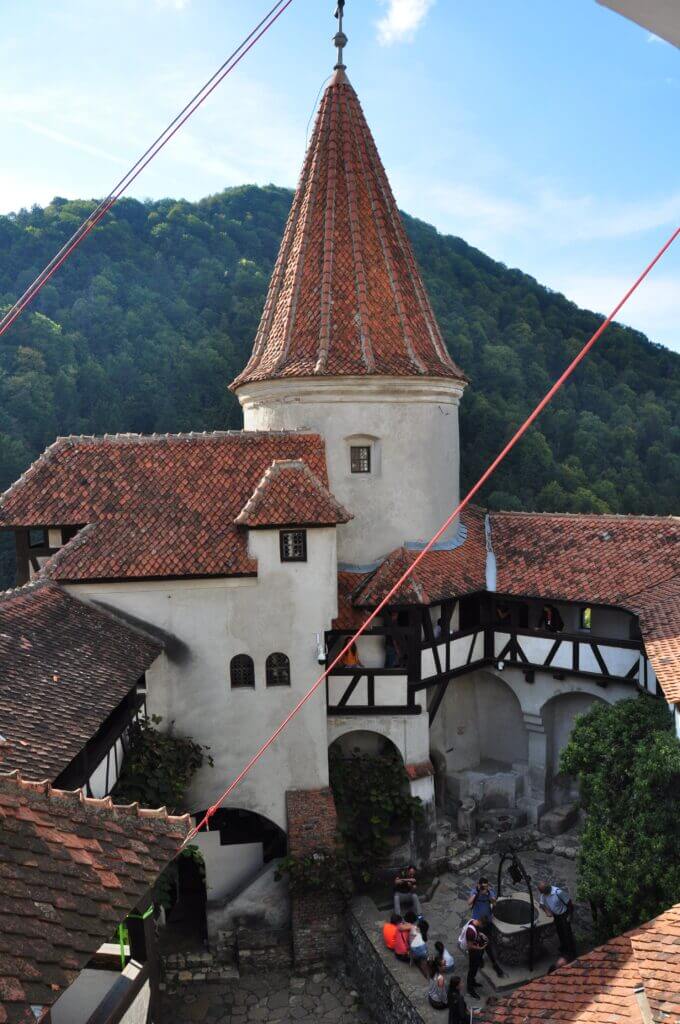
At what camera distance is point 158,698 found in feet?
49.7

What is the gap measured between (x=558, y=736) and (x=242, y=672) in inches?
313

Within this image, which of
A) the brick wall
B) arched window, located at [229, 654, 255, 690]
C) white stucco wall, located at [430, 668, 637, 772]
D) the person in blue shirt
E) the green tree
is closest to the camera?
the green tree

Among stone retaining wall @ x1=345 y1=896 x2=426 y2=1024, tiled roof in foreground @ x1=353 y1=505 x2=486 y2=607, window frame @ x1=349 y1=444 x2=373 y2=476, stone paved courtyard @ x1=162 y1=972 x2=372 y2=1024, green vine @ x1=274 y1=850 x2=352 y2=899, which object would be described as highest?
window frame @ x1=349 y1=444 x2=373 y2=476

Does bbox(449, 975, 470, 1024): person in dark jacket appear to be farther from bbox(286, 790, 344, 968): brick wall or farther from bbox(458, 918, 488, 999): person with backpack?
bbox(286, 790, 344, 968): brick wall

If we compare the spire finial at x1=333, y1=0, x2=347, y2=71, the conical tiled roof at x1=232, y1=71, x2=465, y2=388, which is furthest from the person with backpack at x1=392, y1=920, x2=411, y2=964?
the spire finial at x1=333, y1=0, x2=347, y2=71

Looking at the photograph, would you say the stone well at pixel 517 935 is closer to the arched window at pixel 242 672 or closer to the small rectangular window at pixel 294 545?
the arched window at pixel 242 672

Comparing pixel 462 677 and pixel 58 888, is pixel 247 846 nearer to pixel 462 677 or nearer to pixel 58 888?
pixel 462 677

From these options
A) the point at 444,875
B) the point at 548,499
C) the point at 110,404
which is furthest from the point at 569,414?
the point at 444,875

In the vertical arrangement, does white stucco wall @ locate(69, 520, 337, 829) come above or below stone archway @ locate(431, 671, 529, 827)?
above

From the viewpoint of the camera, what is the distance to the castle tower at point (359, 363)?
17.6 m

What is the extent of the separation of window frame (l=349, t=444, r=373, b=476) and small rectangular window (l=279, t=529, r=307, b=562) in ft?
9.88

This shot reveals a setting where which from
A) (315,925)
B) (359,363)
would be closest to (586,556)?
(359,363)

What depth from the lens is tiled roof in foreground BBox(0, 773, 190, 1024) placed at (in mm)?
4688

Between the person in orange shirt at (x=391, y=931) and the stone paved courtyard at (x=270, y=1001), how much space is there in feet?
4.12
